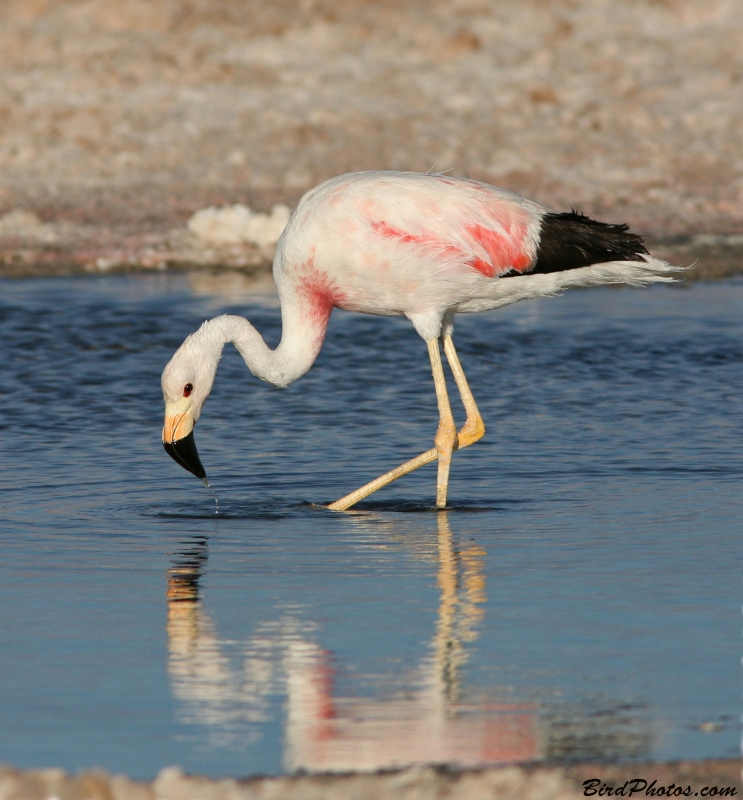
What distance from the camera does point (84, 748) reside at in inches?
172

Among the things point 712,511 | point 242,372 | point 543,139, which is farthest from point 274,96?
point 712,511

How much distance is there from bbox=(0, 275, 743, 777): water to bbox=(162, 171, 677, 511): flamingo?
1.80 ft

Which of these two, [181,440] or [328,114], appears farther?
[328,114]

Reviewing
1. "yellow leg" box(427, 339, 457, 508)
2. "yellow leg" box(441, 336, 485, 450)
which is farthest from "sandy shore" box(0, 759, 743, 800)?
"yellow leg" box(441, 336, 485, 450)

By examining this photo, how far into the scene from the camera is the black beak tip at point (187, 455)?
24.4 feet

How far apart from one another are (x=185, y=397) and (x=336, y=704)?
3017mm

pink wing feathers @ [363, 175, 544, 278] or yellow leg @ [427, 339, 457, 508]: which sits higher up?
pink wing feathers @ [363, 175, 544, 278]

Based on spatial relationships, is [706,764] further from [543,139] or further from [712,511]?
[543,139]

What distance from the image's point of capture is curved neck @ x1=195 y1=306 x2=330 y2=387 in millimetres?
7773

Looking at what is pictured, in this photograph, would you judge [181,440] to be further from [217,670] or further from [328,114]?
[328,114]

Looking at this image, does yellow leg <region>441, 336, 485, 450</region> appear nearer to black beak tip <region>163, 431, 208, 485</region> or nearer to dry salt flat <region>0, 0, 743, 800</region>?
black beak tip <region>163, 431, 208, 485</region>

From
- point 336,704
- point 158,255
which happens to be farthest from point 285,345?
point 158,255

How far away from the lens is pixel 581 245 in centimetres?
790

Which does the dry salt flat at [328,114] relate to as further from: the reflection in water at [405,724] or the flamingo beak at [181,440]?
the reflection in water at [405,724]
